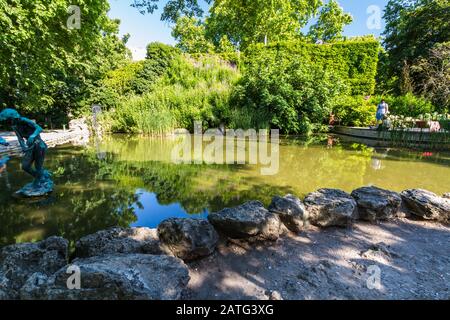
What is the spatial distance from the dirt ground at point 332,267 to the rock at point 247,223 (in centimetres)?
10

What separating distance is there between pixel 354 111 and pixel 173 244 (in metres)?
12.2

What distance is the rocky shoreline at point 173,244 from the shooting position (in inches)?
57.9

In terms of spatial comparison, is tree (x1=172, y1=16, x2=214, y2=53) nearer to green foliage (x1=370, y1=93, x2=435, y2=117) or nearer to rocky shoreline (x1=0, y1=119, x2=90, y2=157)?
rocky shoreline (x1=0, y1=119, x2=90, y2=157)

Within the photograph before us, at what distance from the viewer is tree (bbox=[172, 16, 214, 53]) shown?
31.8 meters

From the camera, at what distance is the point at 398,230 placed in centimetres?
290

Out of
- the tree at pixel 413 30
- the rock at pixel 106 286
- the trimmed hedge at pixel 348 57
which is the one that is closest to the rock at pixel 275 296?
the rock at pixel 106 286

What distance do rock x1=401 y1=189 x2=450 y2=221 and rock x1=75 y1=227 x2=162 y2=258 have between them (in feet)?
9.64

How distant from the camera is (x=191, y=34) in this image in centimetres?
3331

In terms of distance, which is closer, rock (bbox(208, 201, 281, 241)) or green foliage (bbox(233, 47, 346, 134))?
rock (bbox(208, 201, 281, 241))

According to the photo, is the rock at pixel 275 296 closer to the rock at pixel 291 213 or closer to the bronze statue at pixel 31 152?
the rock at pixel 291 213

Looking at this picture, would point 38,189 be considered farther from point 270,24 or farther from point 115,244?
point 270,24

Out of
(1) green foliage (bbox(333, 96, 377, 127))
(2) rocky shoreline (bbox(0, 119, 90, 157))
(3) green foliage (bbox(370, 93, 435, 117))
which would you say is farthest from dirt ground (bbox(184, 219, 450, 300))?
(1) green foliage (bbox(333, 96, 377, 127))

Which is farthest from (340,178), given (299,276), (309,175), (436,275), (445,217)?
(299,276)

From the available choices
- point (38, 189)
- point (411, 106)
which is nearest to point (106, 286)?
point (38, 189)
